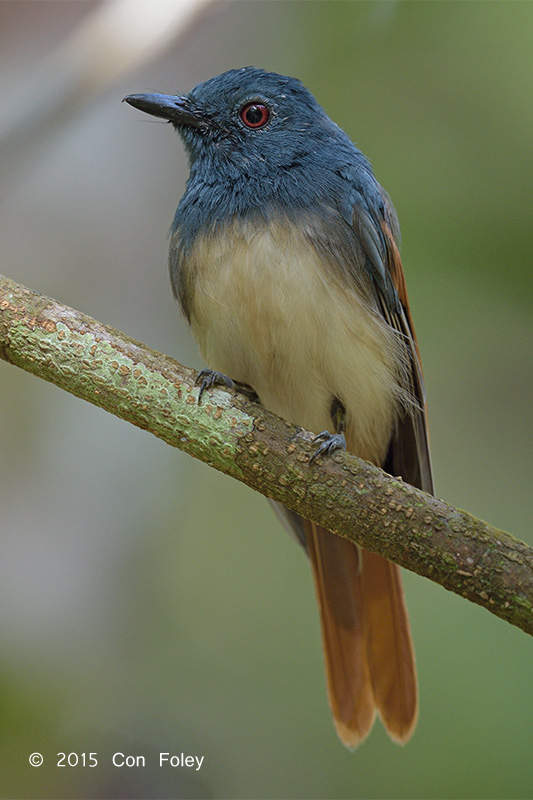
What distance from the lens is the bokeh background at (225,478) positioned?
2.47 m

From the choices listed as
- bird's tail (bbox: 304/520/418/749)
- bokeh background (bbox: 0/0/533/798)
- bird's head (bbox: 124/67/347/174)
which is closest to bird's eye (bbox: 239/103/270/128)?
bird's head (bbox: 124/67/347/174)

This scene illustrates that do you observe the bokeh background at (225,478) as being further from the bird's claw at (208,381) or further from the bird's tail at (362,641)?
the bird's claw at (208,381)

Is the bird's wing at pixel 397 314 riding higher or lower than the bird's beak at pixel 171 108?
lower

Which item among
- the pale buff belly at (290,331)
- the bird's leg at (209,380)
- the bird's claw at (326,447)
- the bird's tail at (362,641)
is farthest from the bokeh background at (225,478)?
the bird's claw at (326,447)

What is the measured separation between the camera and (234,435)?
1513 millimetres

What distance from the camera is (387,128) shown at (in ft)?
9.41

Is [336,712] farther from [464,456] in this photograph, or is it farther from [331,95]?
[331,95]

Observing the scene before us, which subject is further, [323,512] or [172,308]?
[172,308]

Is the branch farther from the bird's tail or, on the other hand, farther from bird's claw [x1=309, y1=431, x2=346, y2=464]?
the bird's tail

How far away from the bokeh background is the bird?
0.52 m

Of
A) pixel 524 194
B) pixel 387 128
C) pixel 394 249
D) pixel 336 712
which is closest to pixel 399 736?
pixel 336 712

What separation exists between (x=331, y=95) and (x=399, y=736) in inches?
93.9

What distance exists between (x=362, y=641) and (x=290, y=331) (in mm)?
1021

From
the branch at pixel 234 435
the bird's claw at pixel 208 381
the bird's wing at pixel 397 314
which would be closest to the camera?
the branch at pixel 234 435
